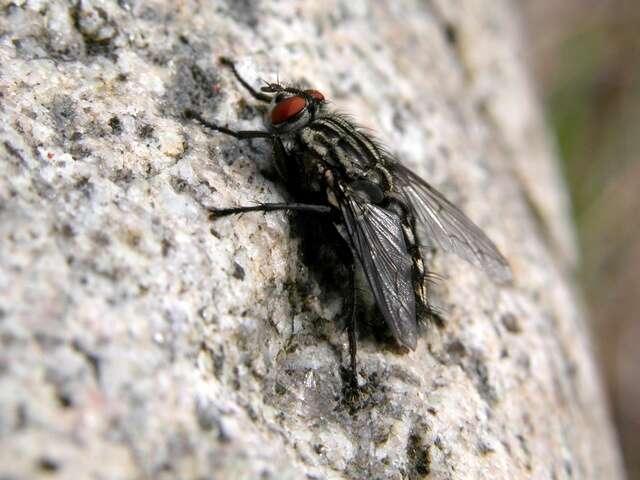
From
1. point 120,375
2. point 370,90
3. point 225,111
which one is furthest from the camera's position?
point 370,90

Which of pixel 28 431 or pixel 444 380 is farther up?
pixel 444 380

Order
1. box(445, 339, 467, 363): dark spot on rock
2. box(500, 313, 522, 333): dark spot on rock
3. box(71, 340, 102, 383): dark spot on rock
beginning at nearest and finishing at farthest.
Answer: box(71, 340, 102, 383): dark spot on rock
box(445, 339, 467, 363): dark spot on rock
box(500, 313, 522, 333): dark spot on rock

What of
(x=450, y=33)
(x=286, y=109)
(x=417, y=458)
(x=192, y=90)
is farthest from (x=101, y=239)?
(x=450, y=33)

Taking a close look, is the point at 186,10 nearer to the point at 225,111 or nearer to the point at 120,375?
the point at 225,111

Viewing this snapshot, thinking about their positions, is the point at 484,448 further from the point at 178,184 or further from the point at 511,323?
the point at 178,184

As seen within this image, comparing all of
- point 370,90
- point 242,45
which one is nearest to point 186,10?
point 242,45

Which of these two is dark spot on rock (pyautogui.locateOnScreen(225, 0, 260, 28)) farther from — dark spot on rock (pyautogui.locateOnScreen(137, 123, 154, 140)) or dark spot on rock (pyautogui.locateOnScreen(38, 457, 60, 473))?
dark spot on rock (pyautogui.locateOnScreen(38, 457, 60, 473))

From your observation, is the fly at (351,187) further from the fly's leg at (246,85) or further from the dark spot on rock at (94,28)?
the dark spot on rock at (94,28)

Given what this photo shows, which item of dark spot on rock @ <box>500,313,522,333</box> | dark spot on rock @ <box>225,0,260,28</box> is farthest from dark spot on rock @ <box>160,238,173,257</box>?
dark spot on rock @ <box>500,313,522,333</box>
